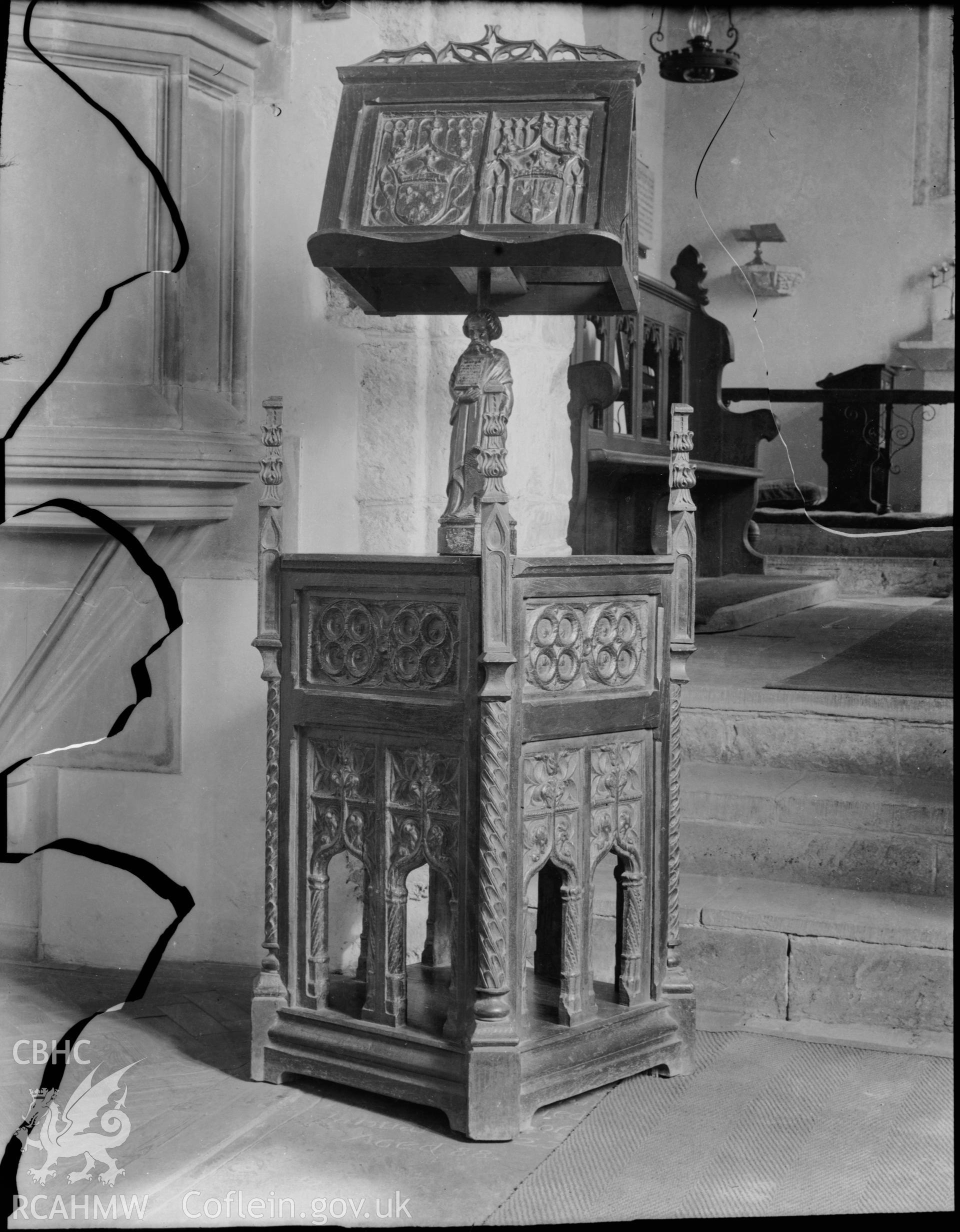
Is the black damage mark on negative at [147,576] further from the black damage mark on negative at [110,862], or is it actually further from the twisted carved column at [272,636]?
the twisted carved column at [272,636]

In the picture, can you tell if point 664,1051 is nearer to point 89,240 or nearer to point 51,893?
point 51,893

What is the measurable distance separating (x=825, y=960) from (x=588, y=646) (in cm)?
85

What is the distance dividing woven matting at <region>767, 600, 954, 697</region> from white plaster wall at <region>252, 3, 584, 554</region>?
124 cm

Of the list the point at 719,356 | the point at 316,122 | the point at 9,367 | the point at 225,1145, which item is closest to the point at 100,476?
the point at 9,367

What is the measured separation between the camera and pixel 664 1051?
2.49 meters

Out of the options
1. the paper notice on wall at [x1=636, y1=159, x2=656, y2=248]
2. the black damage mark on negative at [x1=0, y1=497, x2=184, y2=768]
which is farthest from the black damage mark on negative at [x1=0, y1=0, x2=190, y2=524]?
the paper notice on wall at [x1=636, y1=159, x2=656, y2=248]

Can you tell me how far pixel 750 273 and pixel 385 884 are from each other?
7529 mm

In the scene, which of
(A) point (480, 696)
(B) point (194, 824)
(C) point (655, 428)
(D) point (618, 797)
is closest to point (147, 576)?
(B) point (194, 824)

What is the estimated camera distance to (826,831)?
3133 mm

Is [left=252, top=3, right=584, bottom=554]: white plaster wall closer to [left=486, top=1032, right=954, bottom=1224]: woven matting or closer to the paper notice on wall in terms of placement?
[left=486, top=1032, right=954, bottom=1224]: woven matting

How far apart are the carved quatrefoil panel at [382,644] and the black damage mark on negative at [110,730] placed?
25cm

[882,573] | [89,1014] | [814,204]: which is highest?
[814,204]

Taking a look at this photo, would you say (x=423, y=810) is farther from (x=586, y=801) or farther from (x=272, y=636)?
(x=272, y=636)

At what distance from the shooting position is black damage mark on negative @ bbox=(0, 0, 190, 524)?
208 cm
